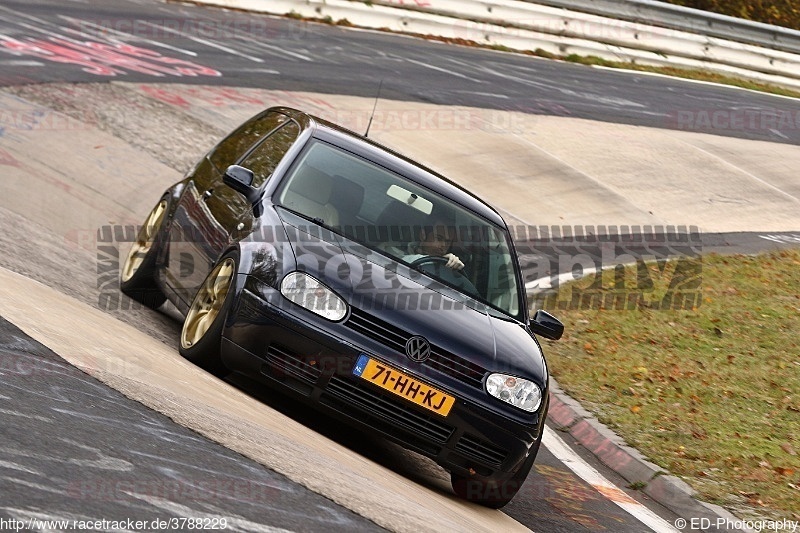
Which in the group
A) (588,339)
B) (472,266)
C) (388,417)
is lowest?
(588,339)

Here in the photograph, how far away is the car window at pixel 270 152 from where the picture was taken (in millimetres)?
8125

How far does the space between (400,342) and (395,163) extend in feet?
6.49

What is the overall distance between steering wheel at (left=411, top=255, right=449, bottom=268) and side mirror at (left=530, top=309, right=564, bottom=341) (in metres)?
0.72

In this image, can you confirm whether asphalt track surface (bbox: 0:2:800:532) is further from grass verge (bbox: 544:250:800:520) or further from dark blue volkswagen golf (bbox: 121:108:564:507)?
grass verge (bbox: 544:250:800:520)

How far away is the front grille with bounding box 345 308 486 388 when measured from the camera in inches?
257

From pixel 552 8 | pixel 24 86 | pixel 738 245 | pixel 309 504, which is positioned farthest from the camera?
pixel 552 8

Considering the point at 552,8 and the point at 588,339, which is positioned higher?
the point at 552,8

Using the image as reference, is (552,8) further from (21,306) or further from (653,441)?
(21,306)

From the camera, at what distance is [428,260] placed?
7594 millimetres

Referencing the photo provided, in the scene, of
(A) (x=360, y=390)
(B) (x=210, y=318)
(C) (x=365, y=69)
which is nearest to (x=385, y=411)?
(A) (x=360, y=390)

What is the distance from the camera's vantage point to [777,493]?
8.30 meters

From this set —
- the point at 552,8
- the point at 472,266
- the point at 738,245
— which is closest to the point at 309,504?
the point at 472,266

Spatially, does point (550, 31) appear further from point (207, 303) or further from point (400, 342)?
point (400, 342)

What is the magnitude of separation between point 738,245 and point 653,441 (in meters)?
8.78
